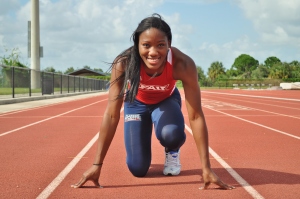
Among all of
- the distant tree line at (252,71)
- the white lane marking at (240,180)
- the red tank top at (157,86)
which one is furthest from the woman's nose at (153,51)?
the distant tree line at (252,71)

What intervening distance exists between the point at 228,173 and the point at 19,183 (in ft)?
7.76

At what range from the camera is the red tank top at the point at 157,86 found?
13.5 feet

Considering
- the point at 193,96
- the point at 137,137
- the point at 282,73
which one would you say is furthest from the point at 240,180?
the point at 282,73

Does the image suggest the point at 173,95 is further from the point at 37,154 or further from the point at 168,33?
the point at 37,154

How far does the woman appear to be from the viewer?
12.7 feet

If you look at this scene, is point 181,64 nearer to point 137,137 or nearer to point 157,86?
point 157,86

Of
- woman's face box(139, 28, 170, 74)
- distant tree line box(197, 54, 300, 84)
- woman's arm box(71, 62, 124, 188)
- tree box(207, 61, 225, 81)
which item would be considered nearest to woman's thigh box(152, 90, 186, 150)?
woman's arm box(71, 62, 124, 188)

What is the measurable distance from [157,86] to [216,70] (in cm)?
11688

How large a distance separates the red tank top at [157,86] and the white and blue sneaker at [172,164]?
2.06 feet

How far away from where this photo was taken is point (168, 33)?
392cm

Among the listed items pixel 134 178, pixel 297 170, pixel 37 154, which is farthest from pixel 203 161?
pixel 37 154

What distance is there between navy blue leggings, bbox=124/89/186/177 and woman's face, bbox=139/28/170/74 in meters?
0.74

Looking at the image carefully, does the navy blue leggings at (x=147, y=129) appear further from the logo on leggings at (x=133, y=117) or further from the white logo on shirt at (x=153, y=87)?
the white logo on shirt at (x=153, y=87)

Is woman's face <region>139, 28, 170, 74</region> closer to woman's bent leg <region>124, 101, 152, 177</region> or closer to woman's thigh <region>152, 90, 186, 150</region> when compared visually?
woman's thigh <region>152, 90, 186, 150</region>
